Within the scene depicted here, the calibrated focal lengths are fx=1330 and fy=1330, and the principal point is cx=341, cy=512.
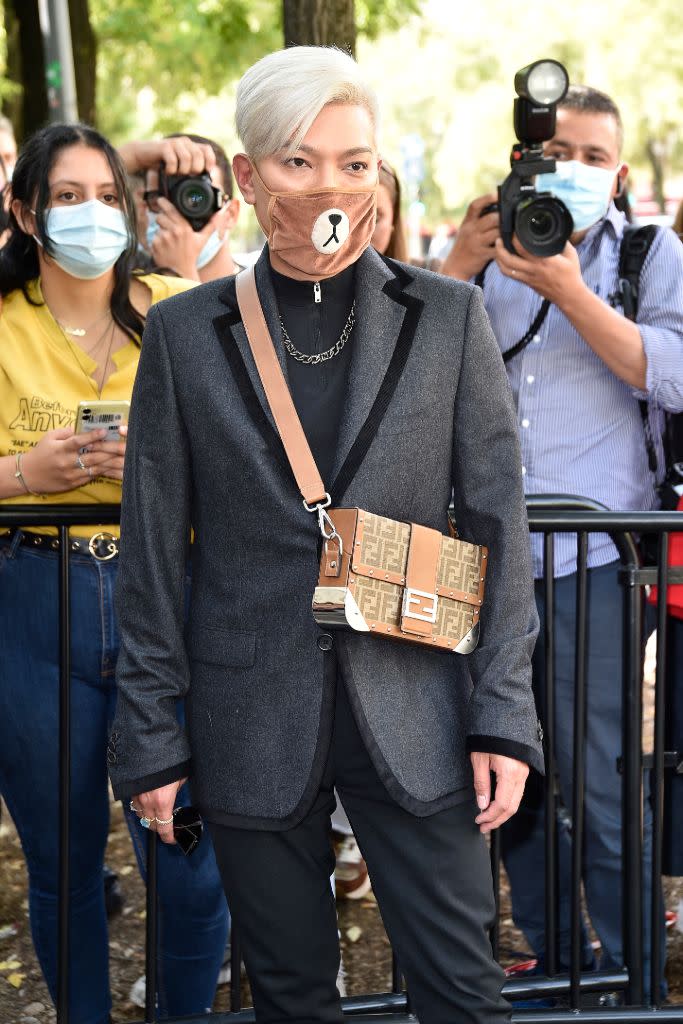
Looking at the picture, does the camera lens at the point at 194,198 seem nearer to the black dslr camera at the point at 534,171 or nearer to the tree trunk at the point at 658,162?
the black dslr camera at the point at 534,171

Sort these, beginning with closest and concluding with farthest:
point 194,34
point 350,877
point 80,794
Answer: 1. point 80,794
2. point 350,877
3. point 194,34

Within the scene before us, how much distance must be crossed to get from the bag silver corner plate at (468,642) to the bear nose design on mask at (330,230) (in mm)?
741

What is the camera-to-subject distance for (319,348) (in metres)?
2.46

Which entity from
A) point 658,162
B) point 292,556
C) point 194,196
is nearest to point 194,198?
point 194,196

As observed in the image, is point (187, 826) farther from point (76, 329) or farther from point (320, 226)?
point (76, 329)

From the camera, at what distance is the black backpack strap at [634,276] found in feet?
12.2

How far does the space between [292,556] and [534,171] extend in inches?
67.8

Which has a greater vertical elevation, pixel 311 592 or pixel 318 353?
pixel 318 353

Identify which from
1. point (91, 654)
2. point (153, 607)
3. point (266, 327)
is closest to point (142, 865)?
point (91, 654)

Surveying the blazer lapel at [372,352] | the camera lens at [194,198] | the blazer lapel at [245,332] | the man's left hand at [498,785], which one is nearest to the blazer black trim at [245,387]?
the blazer lapel at [245,332]

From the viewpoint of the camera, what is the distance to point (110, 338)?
11.3ft

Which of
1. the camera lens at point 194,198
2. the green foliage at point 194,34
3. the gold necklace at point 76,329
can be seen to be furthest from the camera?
the green foliage at point 194,34

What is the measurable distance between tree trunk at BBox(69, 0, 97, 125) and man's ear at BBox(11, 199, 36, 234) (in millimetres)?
8992

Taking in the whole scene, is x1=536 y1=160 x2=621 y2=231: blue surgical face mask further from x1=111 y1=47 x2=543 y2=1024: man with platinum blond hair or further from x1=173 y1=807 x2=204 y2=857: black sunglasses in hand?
x1=173 y1=807 x2=204 y2=857: black sunglasses in hand
